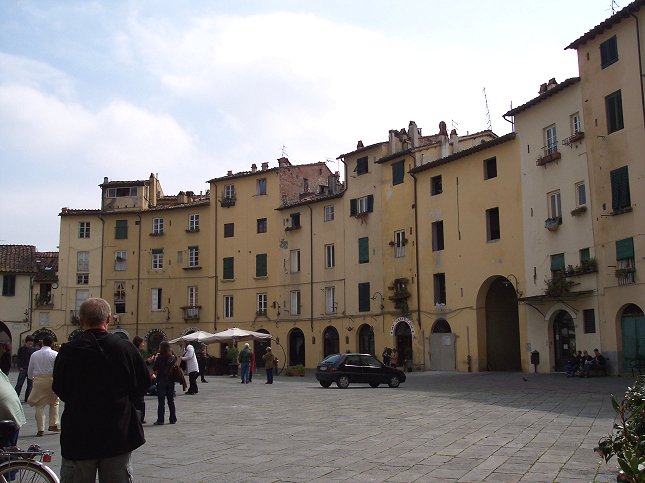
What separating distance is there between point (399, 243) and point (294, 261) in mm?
9655

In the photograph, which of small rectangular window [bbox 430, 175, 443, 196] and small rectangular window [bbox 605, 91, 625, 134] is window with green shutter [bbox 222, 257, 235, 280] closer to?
small rectangular window [bbox 430, 175, 443, 196]

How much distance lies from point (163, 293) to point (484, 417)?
4341 cm

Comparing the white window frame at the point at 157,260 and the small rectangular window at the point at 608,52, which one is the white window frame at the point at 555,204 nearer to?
the small rectangular window at the point at 608,52

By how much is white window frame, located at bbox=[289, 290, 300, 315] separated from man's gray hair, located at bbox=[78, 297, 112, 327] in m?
44.2

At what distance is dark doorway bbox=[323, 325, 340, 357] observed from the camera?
46.8m

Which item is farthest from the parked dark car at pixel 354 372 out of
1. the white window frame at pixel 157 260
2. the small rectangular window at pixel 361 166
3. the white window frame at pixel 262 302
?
the white window frame at pixel 157 260

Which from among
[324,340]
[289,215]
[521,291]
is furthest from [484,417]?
[289,215]

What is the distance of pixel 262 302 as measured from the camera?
51344mm

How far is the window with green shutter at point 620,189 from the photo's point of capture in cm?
2823

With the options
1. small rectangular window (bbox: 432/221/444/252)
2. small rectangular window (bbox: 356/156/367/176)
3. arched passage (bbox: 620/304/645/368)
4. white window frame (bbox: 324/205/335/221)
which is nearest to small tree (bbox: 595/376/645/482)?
arched passage (bbox: 620/304/645/368)

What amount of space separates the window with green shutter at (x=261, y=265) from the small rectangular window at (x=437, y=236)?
15283 mm

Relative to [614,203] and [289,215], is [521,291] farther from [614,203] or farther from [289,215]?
[289,215]

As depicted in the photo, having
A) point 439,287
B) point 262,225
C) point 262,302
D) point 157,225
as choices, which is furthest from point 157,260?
point 439,287

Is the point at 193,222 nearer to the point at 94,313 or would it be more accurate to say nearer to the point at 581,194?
the point at 581,194
